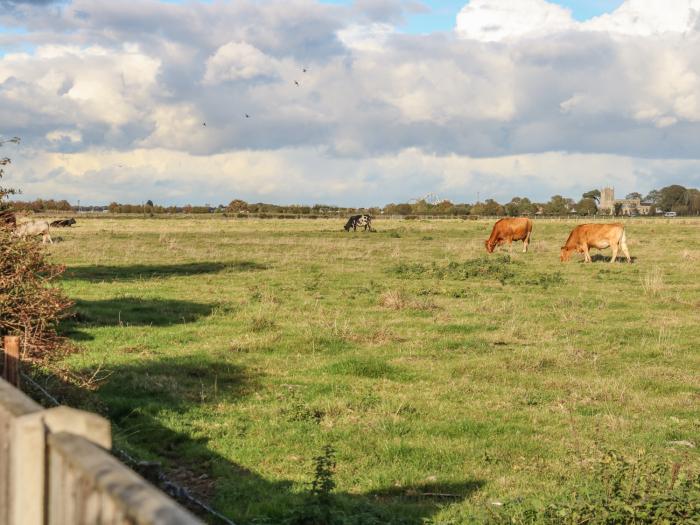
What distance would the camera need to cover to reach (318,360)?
1340 centimetres

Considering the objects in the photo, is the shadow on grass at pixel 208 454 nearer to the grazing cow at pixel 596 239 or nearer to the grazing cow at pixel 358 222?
the grazing cow at pixel 596 239

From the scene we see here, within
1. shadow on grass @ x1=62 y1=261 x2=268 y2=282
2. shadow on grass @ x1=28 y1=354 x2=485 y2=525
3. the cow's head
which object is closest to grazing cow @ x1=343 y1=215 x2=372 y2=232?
the cow's head

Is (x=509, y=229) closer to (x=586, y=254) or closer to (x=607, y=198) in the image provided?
(x=586, y=254)

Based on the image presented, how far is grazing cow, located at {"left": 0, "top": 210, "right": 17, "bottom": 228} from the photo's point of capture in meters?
9.98

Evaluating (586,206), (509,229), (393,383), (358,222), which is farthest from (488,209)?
(393,383)

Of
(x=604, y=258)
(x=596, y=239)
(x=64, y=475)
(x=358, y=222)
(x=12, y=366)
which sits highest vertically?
(x=358, y=222)

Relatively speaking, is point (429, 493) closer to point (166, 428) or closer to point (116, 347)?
point (166, 428)

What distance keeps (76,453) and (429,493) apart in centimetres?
549

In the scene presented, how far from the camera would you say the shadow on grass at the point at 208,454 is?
22.2 ft

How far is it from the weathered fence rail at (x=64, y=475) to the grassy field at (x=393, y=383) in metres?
3.87

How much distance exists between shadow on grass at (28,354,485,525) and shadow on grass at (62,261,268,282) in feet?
45.6

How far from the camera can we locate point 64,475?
274 cm

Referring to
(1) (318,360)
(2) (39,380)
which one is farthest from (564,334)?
(2) (39,380)

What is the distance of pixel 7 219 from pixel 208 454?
491cm
